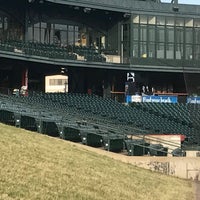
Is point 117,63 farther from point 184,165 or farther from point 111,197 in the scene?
point 111,197

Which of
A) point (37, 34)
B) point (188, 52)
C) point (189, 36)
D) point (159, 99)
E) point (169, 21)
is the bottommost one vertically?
point (159, 99)

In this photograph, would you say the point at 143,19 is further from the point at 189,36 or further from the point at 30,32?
the point at 30,32

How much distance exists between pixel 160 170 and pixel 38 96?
1654cm

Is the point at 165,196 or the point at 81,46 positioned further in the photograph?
the point at 81,46

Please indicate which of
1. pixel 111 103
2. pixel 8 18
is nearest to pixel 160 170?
pixel 111 103

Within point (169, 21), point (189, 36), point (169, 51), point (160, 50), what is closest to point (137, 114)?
point (160, 50)

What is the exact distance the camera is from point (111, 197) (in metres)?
10.5

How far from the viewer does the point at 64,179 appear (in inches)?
415

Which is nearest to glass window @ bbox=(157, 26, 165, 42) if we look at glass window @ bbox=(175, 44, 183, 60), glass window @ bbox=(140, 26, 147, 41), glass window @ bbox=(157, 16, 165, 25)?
glass window @ bbox=(157, 16, 165, 25)

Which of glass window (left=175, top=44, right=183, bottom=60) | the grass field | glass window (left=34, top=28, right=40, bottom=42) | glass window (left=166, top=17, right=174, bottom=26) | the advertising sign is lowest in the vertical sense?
the grass field

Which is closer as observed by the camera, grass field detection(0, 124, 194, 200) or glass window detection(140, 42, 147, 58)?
grass field detection(0, 124, 194, 200)

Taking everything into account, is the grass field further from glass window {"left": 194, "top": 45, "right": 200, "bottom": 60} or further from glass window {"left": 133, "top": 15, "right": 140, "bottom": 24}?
glass window {"left": 194, "top": 45, "right": 200, "bottom": 60}

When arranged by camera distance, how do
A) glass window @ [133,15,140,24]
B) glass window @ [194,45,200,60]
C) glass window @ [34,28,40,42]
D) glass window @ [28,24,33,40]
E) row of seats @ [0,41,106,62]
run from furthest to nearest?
glass window @ [194,45,200,60]
glass window @ [133,15,140,24]
glass window @ [34,28,40,42]
glass window @ [28,24,33,40]
row of seats @ [0,41,106,62]

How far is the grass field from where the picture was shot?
8.95 metres
